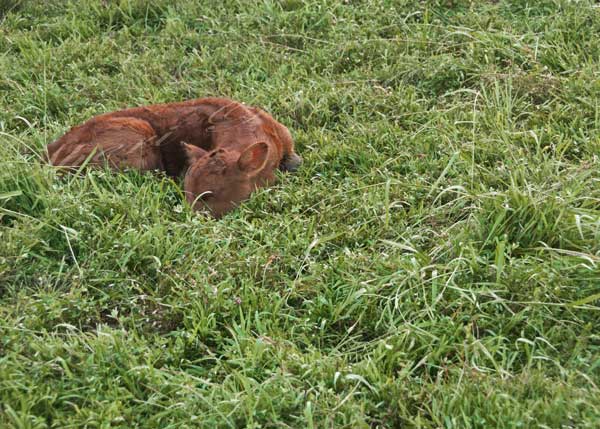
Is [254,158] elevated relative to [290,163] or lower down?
elevated

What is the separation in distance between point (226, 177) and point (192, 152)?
1.13 ft

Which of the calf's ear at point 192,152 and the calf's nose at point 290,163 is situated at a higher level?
the calf's ear at point 192,152

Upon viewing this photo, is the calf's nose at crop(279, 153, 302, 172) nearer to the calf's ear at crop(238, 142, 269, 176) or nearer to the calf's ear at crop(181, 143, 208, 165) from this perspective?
the calf's ear at crop(238, 142, 269, 176)

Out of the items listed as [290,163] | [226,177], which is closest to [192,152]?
[226,177]

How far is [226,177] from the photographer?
5.39 m

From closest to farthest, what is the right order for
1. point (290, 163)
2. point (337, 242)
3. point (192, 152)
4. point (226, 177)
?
point (337, 242), point (226, 177), point (192, 152), point (290, 163)

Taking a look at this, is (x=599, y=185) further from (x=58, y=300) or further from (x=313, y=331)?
(x=58, y=300)

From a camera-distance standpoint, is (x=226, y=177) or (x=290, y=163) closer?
(x=226, y=177)

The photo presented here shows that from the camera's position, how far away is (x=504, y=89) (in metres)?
6.15

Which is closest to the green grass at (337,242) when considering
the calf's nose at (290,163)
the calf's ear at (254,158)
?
the calf's nose at (290,163)

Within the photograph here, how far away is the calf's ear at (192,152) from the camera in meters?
5.59

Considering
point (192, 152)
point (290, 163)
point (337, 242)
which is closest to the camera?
point (337, 242)

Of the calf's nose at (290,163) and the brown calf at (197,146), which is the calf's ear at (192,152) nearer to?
the brown calf at (197,146)

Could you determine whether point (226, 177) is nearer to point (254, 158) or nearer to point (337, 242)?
A: point (254, 158)
